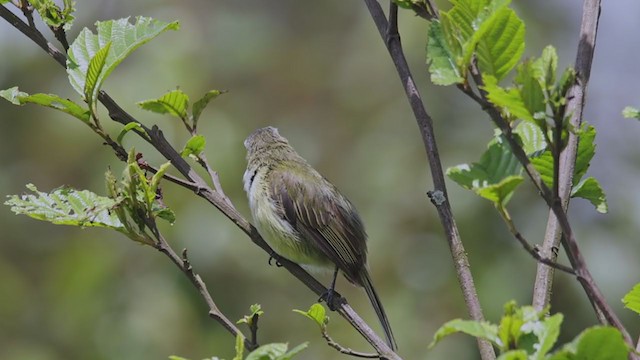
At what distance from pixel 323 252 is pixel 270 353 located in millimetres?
2766

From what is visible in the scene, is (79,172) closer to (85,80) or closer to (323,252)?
(323,252)

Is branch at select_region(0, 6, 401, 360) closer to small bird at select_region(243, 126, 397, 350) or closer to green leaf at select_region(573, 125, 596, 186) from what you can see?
green leaf at select_region(573, 125, 596, 186)

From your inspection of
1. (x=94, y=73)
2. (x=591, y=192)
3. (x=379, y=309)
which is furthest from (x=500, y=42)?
(x=379, y=309)

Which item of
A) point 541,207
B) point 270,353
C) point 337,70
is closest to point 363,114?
point 337,70

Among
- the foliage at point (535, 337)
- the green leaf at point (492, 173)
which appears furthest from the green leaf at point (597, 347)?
the green leaf at point (492, 173)

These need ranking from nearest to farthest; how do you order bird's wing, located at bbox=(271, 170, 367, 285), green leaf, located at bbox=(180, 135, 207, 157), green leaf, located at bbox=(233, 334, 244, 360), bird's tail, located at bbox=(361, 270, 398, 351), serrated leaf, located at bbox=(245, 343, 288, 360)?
1. serrated leaf, located at bbox=(245, 343, 288, 360)
2. green leaf, located at bbox=(233, 334, 244, 360)
3. green leaf, located at bbox=(180, 135, 207, 157)
4. bird's tail, located at bbox=(361, 270, 398, 351)
5. bird's wing, located at bbox=(271, 170, 367, 285)

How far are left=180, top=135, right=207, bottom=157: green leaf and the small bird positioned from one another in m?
1.76

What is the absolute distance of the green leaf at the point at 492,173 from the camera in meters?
1.60

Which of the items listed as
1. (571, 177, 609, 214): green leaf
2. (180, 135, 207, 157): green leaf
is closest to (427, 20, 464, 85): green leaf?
(571, 177, 609, 214): green leaf

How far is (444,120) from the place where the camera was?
17.6ft

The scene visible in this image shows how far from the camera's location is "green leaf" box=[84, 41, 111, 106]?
211 cm

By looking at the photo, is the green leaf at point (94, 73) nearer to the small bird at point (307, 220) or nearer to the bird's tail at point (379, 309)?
the bird's tail at point (379, 309)

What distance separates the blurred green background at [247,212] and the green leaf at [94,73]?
2.88 meters

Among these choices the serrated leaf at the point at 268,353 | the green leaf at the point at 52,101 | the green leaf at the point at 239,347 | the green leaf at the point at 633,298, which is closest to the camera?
the serrated leaf at the point at 268,353
